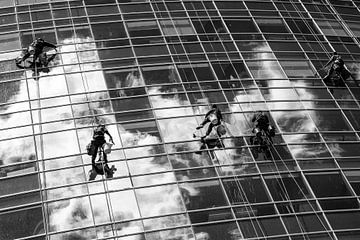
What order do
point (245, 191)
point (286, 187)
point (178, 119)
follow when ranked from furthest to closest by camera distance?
point (178, 119)
point (286, 187)
point (245, 191)

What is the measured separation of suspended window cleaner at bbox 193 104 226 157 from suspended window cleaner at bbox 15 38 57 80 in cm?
925

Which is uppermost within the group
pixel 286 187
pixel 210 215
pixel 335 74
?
pixel 335 74

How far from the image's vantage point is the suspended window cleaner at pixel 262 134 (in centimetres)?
3462

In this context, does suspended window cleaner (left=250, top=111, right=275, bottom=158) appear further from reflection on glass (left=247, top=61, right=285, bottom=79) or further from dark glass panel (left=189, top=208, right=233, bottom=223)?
reflection on glass (left=247, top=61, right=285, bottom=79)

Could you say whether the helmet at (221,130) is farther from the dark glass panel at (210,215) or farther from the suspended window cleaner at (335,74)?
the suspended window cleaner at (335,74)

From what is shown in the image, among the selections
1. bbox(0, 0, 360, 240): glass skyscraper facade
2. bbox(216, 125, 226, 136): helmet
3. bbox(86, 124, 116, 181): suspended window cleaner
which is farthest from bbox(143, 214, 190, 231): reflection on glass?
bbox(216, 125, 226, 136): helmet

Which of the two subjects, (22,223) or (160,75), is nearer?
(22,223)

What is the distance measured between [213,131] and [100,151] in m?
5.83

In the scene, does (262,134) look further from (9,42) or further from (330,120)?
(9,42)

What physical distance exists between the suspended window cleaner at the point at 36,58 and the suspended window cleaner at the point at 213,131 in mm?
9248

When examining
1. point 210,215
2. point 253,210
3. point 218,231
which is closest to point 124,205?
point 210,215

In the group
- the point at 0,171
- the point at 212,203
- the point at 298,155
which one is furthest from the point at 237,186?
the point at 0,171

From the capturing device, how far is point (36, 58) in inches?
1517

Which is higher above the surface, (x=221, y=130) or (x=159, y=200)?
(x=221, y=130)
